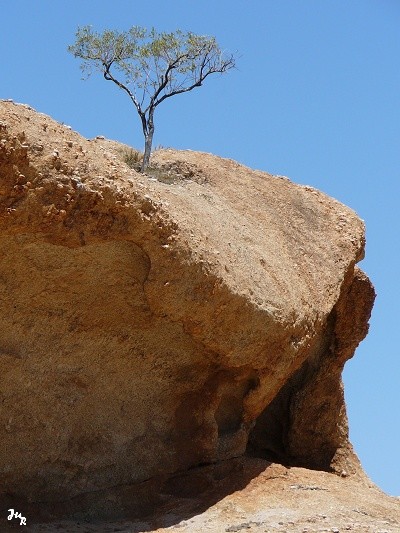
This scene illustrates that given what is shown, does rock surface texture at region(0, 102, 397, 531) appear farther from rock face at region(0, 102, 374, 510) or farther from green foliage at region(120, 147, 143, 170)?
green foliage at region(120, 147, 143, 170)

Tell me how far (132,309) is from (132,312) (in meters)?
0.04

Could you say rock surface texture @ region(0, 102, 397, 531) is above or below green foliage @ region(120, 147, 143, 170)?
below

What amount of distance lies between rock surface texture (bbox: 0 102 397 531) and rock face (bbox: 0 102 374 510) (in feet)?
0.04

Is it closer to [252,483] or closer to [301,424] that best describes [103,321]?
[252,483]

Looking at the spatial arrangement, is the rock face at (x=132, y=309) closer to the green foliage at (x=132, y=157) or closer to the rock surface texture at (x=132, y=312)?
the rock surface texture at (x=132, y=312)

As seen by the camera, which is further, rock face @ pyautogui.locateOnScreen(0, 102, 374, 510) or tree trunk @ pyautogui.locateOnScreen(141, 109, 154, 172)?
tree trunk @ pyautogui.locateOnScreen(141, 109, 154, 172)

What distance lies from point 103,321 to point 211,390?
Answer: 1398 mm

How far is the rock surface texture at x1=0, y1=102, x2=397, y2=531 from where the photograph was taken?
8.32 m

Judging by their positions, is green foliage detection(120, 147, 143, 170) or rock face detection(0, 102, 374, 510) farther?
green foliage detection(120, 147, 143, 170)

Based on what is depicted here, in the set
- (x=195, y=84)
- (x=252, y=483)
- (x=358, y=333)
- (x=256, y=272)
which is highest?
(x=195, y=84)

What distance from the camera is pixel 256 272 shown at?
390 inches

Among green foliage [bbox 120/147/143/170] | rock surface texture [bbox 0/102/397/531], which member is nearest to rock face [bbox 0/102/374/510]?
rock surface texture [bbox 0/102/397/531]

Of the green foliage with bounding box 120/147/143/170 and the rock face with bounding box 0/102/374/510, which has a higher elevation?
the green foliage with bounding box 120/147/143/170

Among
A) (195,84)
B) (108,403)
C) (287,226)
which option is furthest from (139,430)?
(195,84)
